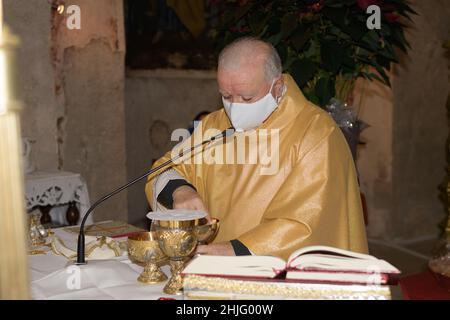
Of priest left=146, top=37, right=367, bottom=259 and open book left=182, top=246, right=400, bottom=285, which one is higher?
Result: priest left=146, top=37, right=367, bottom=259

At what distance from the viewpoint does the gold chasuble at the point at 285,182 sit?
2.36 meters

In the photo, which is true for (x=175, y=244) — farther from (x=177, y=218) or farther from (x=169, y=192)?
(x=169, y=192)

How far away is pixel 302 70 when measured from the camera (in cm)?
396

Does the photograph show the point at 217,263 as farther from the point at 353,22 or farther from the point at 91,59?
the point at 91,59

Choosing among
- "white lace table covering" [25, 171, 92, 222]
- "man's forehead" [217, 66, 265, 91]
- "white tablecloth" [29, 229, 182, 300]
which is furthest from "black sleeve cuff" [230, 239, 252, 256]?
"white lace table covering" [25, 171, 92, 222]

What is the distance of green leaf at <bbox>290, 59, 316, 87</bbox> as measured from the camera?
3.93 metres

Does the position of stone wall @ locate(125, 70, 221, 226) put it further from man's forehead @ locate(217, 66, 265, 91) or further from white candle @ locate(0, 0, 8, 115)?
white candle @ locate(0, 0, 8, 115)

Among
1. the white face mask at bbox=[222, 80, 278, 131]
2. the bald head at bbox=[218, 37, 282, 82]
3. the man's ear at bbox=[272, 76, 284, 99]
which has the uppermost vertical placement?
the bald head at bbox=[218, 37, 282, 82]

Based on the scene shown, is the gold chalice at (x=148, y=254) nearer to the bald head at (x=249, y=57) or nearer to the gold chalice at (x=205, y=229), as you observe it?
the gold chalice at (x=205, y=229)

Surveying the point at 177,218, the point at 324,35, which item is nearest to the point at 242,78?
the point at 177,218

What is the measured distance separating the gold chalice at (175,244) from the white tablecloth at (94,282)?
1.8 inches

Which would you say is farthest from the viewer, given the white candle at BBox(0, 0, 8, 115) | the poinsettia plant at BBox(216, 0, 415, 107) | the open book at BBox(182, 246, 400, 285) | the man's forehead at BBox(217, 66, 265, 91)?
the poinsettia plant at BBox(216, 0, 415, 107)

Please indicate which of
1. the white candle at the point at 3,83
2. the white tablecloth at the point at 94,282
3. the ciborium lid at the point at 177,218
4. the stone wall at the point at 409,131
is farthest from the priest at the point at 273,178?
the stone wall at the point at 409,131
